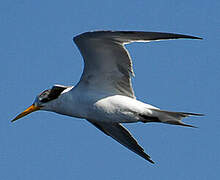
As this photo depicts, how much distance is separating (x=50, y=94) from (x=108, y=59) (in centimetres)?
163

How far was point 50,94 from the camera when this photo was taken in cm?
1111

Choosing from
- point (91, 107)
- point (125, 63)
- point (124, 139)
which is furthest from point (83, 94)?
point (124, 139)

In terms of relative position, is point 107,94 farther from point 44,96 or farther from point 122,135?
point 122,135

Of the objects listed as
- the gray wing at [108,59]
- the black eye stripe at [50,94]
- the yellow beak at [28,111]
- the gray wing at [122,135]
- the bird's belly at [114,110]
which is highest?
the gray wing at [108,59]

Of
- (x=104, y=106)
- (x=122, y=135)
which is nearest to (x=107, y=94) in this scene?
(x=104, y=106)

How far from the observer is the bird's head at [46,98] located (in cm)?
1100

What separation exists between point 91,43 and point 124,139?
2.79 meters

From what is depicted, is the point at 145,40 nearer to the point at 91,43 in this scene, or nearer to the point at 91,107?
the point at 91,43

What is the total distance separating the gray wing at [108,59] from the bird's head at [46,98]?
703 millimetres

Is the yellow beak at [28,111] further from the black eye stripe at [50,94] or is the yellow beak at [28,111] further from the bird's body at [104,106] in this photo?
the bird's body at [104,106]

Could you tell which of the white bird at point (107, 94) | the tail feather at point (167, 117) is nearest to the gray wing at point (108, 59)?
the white bird at point (107, 94)

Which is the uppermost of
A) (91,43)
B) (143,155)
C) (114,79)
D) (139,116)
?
(91,43)

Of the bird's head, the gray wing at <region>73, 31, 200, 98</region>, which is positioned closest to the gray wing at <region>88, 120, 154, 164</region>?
the bird's head

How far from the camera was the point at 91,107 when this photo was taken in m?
10.4
